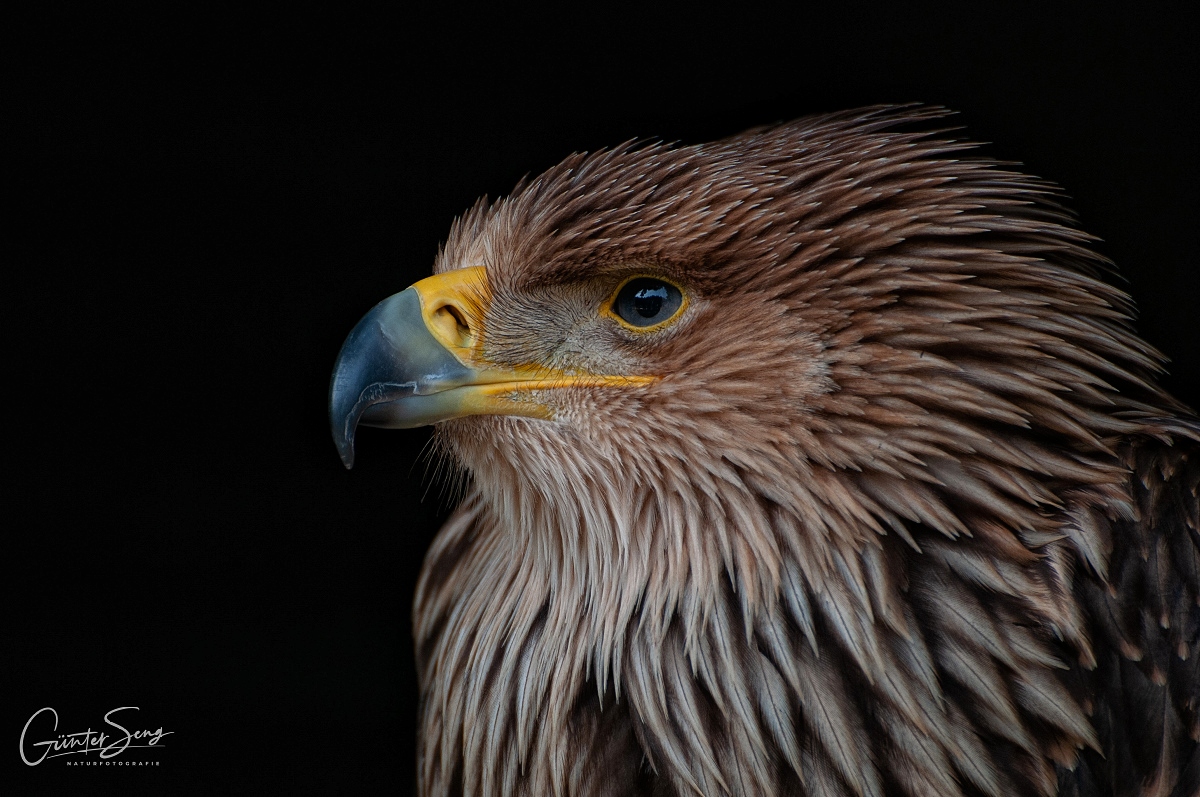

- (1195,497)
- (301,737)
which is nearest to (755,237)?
(1195,497)

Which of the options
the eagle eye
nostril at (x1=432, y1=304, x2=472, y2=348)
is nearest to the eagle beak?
nostril at (x1=432, y1=304, x2=472, y2=348)

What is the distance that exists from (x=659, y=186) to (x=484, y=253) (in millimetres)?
337

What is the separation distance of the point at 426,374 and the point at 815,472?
2.09ft

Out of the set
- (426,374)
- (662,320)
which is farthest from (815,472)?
(426,374)

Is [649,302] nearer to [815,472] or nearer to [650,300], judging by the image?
[650,300]

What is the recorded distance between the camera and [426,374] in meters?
1.64

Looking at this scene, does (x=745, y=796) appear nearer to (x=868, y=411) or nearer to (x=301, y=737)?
(x=868, y=411)

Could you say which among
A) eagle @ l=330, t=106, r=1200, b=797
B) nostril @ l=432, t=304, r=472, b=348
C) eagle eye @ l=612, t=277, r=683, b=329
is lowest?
eagle @ l=330, t=106, r=1200, b=797

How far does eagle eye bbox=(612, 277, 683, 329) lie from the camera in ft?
5.40

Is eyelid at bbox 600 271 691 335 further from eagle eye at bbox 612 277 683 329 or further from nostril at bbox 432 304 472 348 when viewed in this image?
nostril at bbox 432 304 472 348

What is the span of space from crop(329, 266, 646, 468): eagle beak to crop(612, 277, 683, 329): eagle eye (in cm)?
10

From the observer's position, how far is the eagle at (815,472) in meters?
1.50

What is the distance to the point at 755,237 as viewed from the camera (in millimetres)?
1587

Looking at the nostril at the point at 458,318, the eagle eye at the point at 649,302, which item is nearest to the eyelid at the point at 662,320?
the eagle eye at the point at 649,302
